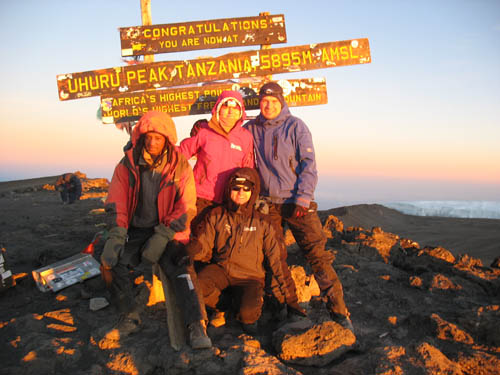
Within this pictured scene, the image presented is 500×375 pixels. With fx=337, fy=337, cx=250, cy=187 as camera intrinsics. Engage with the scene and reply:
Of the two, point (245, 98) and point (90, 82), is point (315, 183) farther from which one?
point (90, 82)

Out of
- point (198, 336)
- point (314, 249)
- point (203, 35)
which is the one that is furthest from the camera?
point (203, 35)

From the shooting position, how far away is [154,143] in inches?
132

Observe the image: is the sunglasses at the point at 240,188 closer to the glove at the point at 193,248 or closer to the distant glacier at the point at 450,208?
the glove at the point at 193,248

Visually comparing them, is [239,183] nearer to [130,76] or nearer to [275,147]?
[275,147]

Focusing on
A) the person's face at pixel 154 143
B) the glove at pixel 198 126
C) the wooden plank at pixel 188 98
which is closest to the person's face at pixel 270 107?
the glove at pixel 198 126

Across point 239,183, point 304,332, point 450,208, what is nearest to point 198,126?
point 239,183

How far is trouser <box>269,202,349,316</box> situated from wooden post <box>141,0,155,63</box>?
3.31 m

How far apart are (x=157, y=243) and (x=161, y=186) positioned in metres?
0.58

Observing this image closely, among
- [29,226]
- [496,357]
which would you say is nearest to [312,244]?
[496,357]

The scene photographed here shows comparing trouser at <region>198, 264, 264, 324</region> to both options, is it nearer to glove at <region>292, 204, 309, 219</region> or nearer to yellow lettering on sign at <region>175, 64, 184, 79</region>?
glove at <region>292, 204, 309, 219</region>

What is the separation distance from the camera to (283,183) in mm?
3707

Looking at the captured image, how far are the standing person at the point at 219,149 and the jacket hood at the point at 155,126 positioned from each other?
459 millimetres

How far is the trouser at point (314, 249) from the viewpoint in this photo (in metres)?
3.41

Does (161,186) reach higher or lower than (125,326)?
higher
